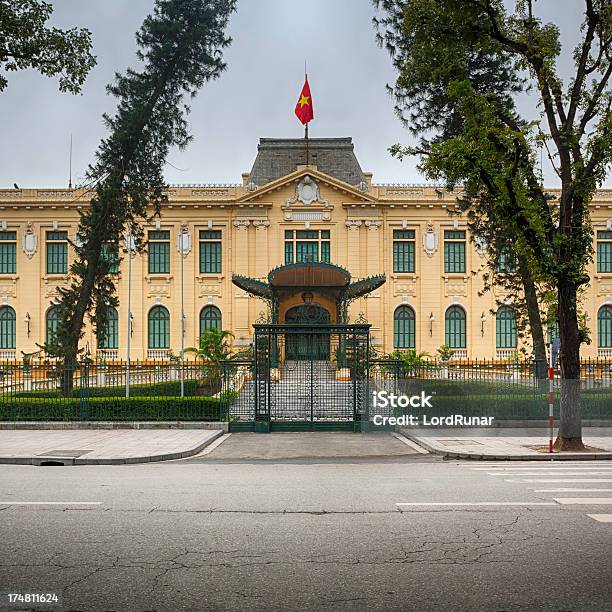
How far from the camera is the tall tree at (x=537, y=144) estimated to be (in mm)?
16000

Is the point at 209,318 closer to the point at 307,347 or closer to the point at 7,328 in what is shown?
the point at 7,328

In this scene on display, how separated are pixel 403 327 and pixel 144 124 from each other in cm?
2498

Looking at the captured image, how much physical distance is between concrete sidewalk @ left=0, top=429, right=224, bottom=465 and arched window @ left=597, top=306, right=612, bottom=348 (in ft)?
113

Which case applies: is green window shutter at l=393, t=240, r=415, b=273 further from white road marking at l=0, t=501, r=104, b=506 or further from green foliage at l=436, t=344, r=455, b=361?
white road marking at l=0, t=501, r=104, b=506

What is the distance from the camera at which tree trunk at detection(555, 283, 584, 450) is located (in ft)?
52.5

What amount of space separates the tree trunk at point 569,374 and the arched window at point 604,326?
109 feet

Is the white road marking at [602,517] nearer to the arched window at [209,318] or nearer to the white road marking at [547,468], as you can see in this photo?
the white road marking at [547,468]

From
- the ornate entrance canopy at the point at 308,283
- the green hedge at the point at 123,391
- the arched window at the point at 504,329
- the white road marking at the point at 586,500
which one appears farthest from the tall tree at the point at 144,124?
the arched window at the point at 504,329

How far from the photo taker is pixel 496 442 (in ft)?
57.7

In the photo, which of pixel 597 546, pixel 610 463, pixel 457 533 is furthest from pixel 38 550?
pixel 610 463

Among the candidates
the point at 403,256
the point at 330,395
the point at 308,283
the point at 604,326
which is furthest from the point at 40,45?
the point at 604,326

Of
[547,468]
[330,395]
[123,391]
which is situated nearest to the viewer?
[547,468]

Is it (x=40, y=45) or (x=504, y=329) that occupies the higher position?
(x=40, y=45)

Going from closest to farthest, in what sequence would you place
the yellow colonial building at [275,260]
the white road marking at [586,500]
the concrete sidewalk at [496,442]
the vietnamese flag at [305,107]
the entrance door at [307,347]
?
the white road marking at [586,500], the concrete sidewalk at [496,442], the entrance door at [307,347], the vietnamese flag at [305,107], the yellow colonial building at [275,260]
